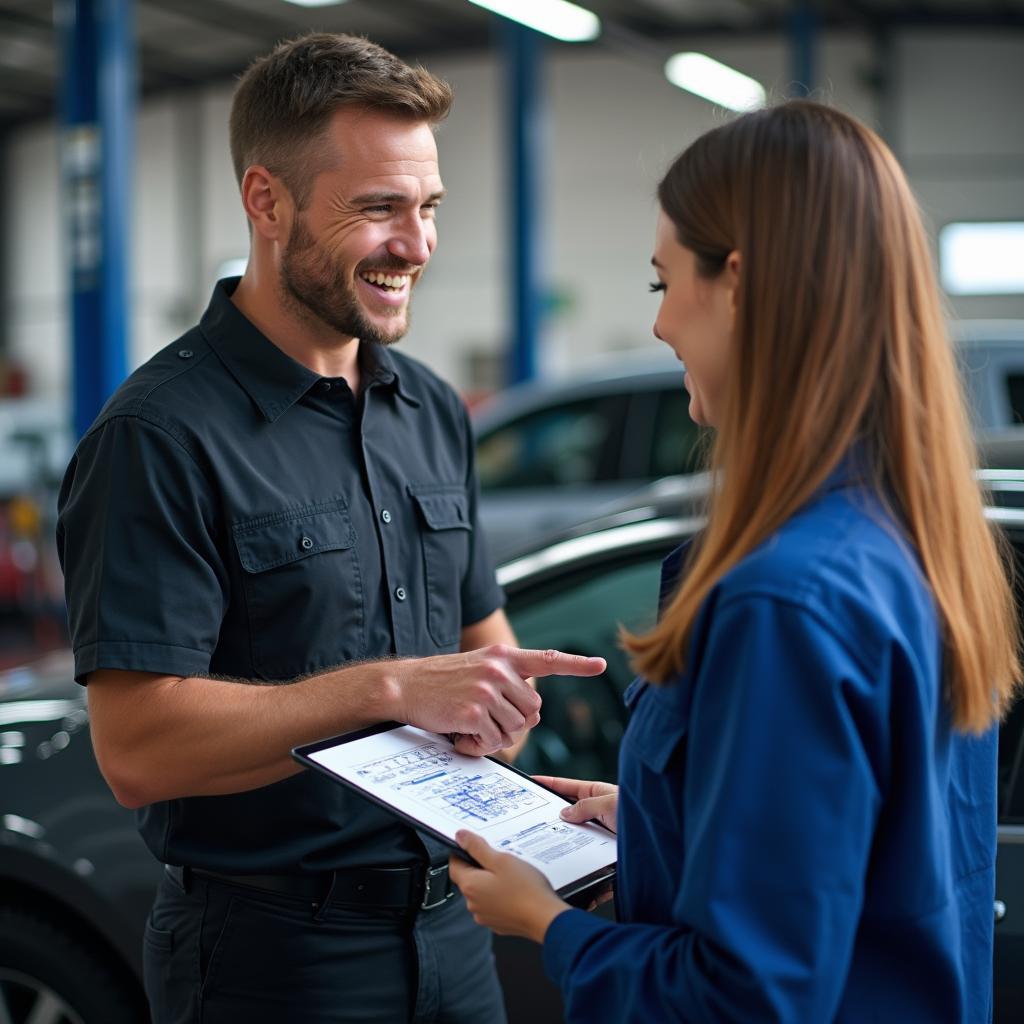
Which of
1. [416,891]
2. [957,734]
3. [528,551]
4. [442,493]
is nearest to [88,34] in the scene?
[528,551]

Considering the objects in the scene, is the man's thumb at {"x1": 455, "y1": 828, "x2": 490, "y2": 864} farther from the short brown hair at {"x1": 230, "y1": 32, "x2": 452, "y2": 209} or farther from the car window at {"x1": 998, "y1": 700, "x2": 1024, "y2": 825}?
the car window at {"x1": 998, "y1": 700, "x2": 1024, "y2": 825}

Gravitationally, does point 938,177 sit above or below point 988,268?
above

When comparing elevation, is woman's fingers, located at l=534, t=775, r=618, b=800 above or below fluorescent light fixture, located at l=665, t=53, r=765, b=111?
below

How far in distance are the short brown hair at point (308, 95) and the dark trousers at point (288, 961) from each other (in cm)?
91

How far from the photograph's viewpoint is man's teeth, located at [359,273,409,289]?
1768 millimetres

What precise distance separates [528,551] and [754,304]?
1.49 metres

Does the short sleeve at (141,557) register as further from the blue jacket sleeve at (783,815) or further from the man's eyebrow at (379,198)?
the blue jacket sleeve at (783,815)

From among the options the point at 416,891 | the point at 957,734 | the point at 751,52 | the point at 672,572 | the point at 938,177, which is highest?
the point at 751,52

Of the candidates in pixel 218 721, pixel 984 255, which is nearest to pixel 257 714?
pixel 218 721

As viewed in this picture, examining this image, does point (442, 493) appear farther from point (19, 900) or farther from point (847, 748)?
point (19, 900)

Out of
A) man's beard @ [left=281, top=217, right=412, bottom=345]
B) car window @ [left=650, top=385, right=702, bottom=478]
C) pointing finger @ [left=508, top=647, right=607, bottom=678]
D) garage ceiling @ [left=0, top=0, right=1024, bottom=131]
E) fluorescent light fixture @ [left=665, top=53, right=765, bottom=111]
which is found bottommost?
pointing finger @ [left=508, top=647, right=607, bottom=678]

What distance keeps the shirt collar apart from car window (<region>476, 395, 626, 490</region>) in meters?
4.23

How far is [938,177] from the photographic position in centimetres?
1500

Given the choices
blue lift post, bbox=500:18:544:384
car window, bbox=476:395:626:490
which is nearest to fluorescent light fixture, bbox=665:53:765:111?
blue lift post, bbox=500:18:544:384
